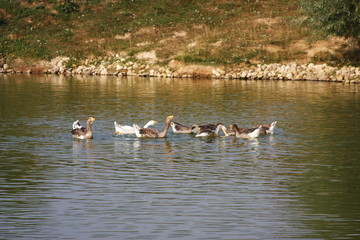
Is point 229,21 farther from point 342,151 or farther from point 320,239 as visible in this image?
point 320,239

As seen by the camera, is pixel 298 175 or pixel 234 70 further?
pixel 234 70

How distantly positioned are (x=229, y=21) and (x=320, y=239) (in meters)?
60.4

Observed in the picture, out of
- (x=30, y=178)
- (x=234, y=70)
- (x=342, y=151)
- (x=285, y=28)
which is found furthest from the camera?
(x=285, y=28)

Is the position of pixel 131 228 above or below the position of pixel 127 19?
below

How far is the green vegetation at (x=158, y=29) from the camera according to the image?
68.3 metres

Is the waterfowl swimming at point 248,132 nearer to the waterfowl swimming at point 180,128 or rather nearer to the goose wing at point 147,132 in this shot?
the waterfowl swimming at point 180,128

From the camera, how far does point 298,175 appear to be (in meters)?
23.6

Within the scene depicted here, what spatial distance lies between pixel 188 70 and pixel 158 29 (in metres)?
10.4

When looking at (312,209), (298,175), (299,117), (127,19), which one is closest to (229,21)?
(127,19)

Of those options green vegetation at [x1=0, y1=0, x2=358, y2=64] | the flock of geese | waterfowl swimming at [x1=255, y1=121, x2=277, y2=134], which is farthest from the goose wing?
green vegetation at [x1=0, y1=0, x2=358, y2=64]

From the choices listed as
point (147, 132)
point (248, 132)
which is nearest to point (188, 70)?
point (147, 132)

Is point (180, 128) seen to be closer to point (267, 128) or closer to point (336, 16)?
point (267, 128)

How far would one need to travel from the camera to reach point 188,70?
67.2m

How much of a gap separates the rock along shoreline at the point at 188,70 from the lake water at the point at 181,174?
1685 cm
